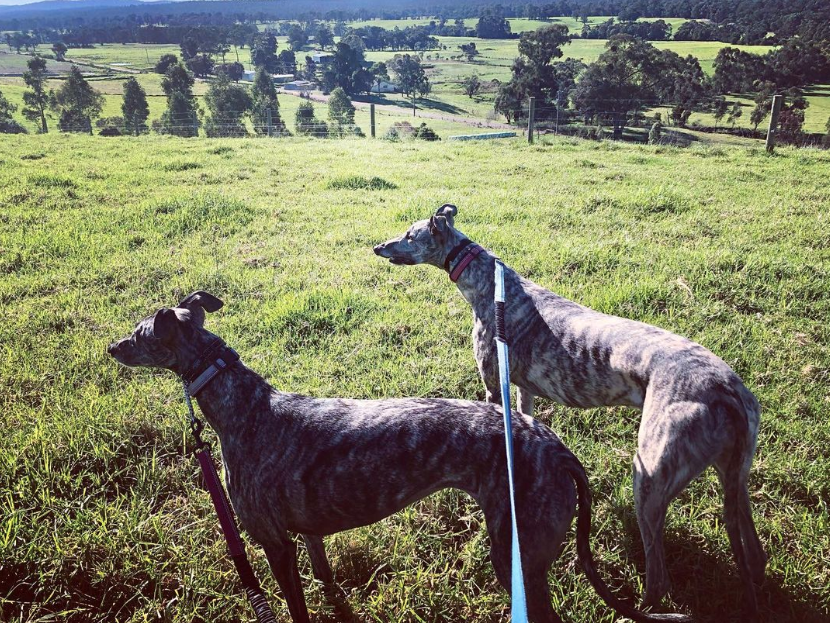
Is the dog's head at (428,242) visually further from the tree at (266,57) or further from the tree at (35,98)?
the tree at (266,57)

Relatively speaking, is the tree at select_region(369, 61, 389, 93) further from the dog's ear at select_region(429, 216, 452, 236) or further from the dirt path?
the dog's ear at select_region(429, 216, 452, 236)

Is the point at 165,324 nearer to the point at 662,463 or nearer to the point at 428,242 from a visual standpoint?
the point at 428,242

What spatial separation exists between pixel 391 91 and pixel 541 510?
137m

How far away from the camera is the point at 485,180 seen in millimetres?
12828

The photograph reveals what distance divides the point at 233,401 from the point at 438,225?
2.51 m

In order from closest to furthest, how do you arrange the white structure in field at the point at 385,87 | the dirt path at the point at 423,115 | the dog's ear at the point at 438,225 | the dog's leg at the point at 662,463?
the dog's leg at the point at 662,463 → the dog's ear at the point at 438,225 → the dirt path at the point at 423,115 → the white structure in field at the point at 385,87

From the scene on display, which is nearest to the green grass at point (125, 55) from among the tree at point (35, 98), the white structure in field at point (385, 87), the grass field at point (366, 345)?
the white structure in field at point (385, 87)

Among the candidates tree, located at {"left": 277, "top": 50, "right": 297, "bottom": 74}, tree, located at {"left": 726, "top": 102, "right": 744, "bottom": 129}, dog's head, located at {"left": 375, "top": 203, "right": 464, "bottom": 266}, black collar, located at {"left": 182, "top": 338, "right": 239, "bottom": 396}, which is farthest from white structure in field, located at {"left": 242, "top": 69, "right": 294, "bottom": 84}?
black collar, located at {"left": 182, "top": 338, "right": 239, "bottom": 396}

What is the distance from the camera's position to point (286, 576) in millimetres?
2867

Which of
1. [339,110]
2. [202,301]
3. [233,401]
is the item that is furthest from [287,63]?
[233,401]

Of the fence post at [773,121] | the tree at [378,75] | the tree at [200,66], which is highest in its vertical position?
the tree at [200,66]

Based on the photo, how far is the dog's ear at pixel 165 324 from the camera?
311 cm

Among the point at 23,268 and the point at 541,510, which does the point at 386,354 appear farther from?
the point at 23,268

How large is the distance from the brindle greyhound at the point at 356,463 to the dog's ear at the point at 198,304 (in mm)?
192
